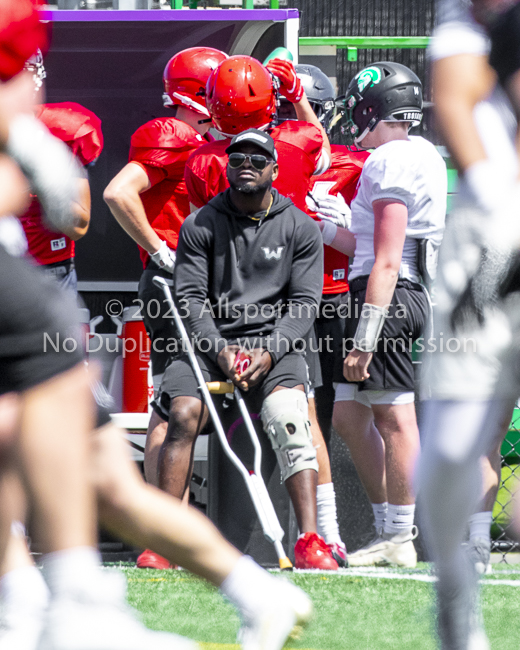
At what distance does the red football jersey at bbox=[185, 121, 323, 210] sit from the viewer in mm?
4203

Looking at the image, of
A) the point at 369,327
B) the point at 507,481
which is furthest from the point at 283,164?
the point at 507,481

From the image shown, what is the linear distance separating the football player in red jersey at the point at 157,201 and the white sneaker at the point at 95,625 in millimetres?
2582

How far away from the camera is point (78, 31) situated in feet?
19.7

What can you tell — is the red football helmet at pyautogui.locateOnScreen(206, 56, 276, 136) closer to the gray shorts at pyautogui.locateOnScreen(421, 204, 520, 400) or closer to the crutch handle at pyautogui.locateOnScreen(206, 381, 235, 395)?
the crutch handle at pyautogui.locateOnScreen(206, 381, 235, 395)

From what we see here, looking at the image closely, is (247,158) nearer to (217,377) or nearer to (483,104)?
(217,377)

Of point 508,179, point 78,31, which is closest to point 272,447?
point 508,179

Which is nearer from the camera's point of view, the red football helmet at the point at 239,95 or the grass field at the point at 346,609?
the grass field at the point at 346,609

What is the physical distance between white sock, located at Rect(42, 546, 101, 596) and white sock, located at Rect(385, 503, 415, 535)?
2.65m

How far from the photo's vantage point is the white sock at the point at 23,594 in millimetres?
1774

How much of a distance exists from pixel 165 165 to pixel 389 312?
4.08 ft

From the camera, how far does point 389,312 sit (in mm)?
4031

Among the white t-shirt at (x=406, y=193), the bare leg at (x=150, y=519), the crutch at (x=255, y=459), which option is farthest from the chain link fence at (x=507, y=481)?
the bare leg at (x=150, y=519)

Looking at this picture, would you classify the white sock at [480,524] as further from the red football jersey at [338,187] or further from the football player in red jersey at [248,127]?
the football player in red jersey at [248,127]

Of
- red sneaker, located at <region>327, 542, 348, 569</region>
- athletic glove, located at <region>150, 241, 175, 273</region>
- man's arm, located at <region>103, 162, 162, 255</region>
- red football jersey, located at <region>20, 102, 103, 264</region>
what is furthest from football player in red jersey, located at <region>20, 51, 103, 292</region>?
red sneaker, located at <region>327, 542, 348, 569</region>
